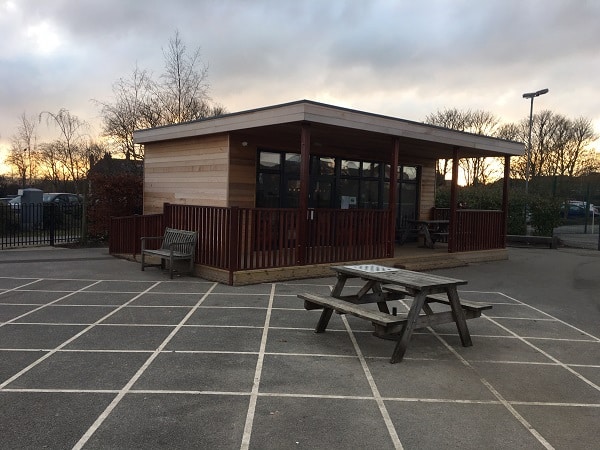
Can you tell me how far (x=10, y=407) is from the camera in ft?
11.3

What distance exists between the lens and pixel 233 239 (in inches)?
322

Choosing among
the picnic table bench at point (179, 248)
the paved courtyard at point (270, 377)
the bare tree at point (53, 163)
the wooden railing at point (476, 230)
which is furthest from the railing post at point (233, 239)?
the bare tree at point (53, 163)

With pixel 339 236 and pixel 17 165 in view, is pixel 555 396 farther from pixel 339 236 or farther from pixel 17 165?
pixel 17 165

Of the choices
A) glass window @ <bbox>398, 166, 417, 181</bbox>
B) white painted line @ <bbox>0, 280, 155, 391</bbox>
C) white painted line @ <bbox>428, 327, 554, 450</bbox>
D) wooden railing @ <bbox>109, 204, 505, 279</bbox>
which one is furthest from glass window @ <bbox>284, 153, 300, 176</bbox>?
white painted line @ <bbox>428, 327, 554, 450</bbox>

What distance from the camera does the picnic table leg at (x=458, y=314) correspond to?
4.99m

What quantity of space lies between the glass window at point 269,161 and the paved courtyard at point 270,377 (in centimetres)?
430

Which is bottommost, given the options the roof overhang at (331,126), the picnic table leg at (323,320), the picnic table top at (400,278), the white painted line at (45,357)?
the white painted line at (45,357)

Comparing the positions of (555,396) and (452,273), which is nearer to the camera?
(555,396)

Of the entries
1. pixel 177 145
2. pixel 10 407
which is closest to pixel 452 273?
pixel 177 145

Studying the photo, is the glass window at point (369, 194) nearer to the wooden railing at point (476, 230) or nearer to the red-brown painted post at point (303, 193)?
the wooden railing at point (476, 230)

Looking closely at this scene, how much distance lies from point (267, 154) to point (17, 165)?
27.1m

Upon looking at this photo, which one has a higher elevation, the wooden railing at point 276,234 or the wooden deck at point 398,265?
the wooden railing at point 276,234

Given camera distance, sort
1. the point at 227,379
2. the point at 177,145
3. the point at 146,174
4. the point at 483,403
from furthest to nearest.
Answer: the point at 146,174, the point at 177,145, the point at 227,379, the point at 483,403

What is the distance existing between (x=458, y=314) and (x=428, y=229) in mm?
9180
